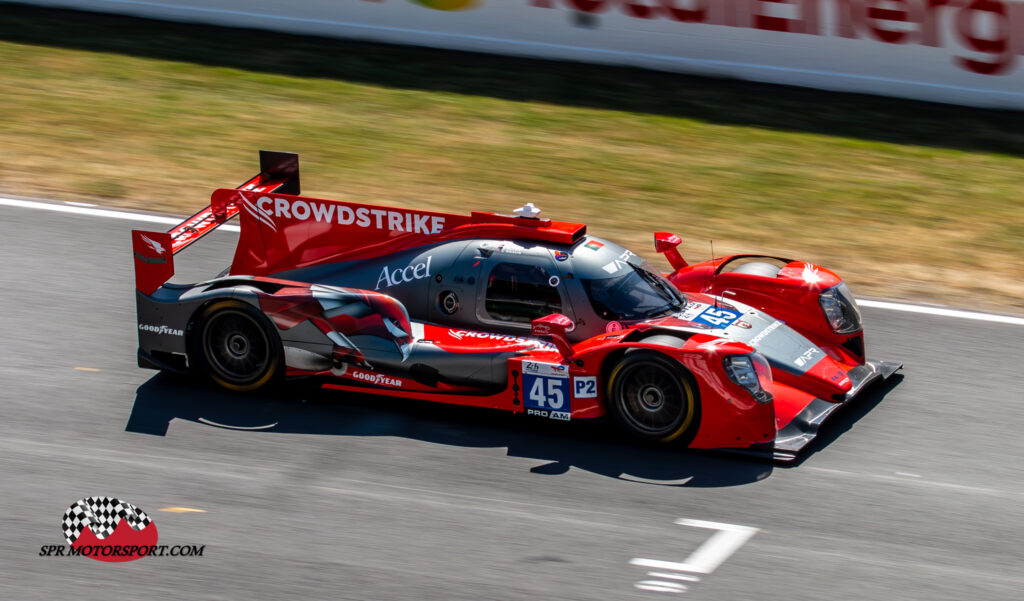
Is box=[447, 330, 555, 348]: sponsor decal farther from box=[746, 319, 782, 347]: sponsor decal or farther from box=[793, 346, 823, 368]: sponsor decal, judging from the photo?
box=[793, 346, 823, 368]: sponsor decal

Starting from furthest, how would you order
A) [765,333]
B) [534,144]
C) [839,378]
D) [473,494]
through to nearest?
[534,144]
[765,333]
[839,378]
[473,494]

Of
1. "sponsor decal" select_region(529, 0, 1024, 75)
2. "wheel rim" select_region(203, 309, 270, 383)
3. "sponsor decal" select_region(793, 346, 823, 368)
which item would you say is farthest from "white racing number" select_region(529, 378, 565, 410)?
"sponsor decal" select_region(529, 0, 1024, 75)

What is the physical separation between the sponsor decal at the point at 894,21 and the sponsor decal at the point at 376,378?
9402 mm

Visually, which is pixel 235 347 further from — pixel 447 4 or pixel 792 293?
pixel 447 4

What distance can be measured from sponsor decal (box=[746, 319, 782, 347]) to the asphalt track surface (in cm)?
77

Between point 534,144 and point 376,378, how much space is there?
24.4 ft

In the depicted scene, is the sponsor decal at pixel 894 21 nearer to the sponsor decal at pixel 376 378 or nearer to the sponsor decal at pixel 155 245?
the sponsor decal at pixel 155 245

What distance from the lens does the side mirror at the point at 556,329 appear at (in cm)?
787

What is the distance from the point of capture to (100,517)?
712cm

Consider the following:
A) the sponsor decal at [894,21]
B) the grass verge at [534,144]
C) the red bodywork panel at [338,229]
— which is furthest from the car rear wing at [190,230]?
the sponsor decal at [894,21]

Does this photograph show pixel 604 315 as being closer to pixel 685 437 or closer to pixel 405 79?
pixel 685 437

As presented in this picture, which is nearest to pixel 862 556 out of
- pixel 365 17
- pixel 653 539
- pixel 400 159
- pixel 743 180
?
pixel 653 539

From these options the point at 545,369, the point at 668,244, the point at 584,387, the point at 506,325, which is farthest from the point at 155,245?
the point at 668,244

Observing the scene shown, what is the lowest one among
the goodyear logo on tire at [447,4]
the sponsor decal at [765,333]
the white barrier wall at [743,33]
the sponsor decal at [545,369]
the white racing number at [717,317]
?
the sponsor decal at [545,369]
